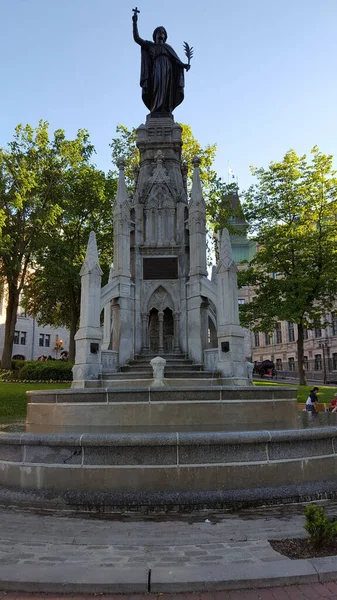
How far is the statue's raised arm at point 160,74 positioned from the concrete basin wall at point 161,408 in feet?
46.6

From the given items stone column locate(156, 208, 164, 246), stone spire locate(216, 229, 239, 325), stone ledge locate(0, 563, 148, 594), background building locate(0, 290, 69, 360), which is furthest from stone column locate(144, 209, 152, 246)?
background building locate(0, 290, 69, 360)

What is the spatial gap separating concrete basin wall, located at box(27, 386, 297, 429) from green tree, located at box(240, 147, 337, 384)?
70.2 feet

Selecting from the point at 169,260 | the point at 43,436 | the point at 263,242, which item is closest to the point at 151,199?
the point at 169,260

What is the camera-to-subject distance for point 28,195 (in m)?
34.6

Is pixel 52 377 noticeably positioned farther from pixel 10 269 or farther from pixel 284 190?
pixel 284 190

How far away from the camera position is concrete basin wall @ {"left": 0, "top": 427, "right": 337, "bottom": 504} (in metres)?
6.98

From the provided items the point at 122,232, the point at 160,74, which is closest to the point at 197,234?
the point at 122,232

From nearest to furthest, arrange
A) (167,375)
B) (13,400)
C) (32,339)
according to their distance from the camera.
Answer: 1. (167,375)
2. (13,400)
3. (32,339)

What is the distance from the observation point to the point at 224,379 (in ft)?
48.4

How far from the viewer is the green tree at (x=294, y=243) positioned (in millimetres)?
32469

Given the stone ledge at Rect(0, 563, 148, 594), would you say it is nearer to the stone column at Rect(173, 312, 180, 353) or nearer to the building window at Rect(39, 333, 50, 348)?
the stone column at Rect(173, 312, 180, 353)

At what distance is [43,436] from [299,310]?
2688 centimetres

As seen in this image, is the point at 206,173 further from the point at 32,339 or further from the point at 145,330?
the point at 32,339

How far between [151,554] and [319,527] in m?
1.79
